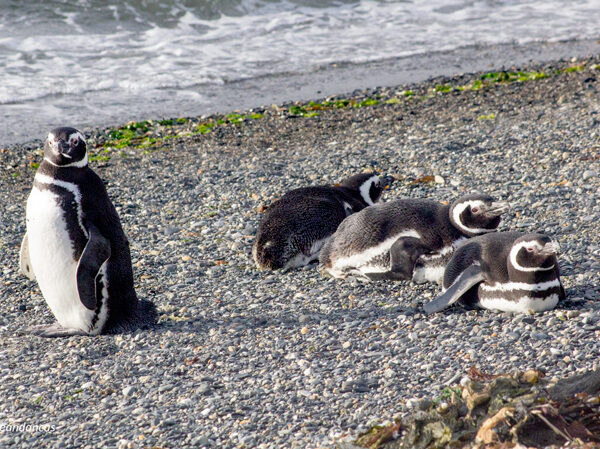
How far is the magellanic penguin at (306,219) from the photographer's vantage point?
227 inches

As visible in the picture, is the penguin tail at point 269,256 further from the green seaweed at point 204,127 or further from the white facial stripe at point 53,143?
the green seaweed at point 204,127

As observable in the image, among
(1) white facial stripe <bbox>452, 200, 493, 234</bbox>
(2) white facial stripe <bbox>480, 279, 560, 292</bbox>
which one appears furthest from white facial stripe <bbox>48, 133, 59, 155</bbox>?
(2) white facial stripe <bbox>480, 279, 560, 292</bbox>

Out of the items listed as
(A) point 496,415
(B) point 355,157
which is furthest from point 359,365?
(B) point 355,157

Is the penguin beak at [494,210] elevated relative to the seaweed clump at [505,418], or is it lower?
lower

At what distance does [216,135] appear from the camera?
9648mm

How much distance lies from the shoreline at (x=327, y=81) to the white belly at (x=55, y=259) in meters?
5.64

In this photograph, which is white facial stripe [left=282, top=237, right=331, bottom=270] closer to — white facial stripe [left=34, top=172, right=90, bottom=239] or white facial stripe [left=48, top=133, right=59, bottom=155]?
white facial stripe [left=34, top=172, right=90, bottom=239]

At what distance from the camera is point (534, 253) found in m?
4.40

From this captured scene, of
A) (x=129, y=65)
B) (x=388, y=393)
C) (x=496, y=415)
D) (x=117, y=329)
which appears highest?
(x=496, y=415)

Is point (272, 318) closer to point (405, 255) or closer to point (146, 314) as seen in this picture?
point (146, 314)

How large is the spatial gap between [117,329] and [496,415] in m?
2.65

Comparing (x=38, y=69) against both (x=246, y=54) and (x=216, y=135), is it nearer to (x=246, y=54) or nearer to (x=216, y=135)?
(x=246, y=54)

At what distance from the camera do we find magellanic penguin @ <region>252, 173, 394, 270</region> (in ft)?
18.9

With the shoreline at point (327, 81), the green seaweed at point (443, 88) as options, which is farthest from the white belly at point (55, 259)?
the green seaweed at point (443, 88)
